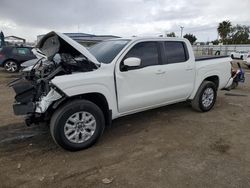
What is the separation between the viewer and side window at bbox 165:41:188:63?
5164 millimetres

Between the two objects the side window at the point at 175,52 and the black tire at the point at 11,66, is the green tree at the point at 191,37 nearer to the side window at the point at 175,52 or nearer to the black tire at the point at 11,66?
the black tire at the point at 11,66

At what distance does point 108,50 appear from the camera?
4656 millimetres

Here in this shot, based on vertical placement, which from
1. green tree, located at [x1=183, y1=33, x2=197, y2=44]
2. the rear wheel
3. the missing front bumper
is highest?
green tree, located at [x1=183, y1=33, x2=197, y2=44]

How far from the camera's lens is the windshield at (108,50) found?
14.4 ft

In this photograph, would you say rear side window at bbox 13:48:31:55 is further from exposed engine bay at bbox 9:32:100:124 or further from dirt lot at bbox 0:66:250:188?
exposed engine bay at bbox 9:32:100:124

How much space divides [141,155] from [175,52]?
247 centimetres

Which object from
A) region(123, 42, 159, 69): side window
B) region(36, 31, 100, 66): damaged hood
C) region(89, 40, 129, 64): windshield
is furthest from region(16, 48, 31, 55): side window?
region(123, 42, 159, 69): side window

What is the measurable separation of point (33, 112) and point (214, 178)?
276cm

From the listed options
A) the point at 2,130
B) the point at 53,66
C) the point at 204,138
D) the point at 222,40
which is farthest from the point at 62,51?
the point at 222,40

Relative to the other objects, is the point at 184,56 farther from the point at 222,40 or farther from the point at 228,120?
the point at 222,40

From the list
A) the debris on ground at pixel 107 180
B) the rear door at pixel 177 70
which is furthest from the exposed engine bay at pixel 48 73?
the rear door at pixel 177 70

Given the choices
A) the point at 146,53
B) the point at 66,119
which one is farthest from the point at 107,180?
the point at 146,53

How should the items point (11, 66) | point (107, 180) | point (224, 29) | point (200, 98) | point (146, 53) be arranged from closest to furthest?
point (107, 180)
point (146, 53)
point (200, 98)
point (11, 66)
point (224, 29)

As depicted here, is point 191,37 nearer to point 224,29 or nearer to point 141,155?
point 224,29
